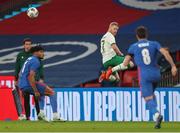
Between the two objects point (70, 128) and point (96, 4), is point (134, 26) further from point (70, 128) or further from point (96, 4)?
point (70, 128)

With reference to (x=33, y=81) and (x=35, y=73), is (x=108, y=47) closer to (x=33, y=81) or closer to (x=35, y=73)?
(x=35, y=73)

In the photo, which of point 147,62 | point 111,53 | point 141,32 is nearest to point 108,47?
point 111,53

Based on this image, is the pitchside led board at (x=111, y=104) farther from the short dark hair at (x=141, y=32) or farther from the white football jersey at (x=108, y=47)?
the short dark hair at (x=141, y=32)

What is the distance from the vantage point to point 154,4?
3164 centimetres

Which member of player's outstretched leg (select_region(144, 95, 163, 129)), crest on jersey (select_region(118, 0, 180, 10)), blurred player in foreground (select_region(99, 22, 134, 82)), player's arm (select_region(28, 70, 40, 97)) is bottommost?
player's outstretched leg (select_region(144, 95, 163, 129))

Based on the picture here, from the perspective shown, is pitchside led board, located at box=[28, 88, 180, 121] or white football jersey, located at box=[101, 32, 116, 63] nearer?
white football jersey, located at box=[101, 32, 116, 63]

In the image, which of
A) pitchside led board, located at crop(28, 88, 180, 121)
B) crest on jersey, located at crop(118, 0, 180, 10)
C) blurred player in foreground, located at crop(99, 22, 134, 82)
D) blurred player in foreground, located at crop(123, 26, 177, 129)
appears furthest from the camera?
crest on jersey, located at crop(118, 0, 180, 10)

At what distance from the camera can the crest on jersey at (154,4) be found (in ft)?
103

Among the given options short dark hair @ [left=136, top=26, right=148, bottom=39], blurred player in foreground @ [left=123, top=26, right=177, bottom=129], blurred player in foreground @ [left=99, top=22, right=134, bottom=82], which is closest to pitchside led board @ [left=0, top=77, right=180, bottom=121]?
blurred player in foreground @ [left=99, top=22, right=134, bottom=82]

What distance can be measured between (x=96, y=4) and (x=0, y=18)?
3708mm

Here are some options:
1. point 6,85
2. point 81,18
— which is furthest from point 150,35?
point 6,85

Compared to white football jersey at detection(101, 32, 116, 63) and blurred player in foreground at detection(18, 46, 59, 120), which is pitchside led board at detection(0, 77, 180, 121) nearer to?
white football jersey at detection(101, 32, 116, 63)

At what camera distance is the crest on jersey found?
103 feet

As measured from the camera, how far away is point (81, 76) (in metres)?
27.7
